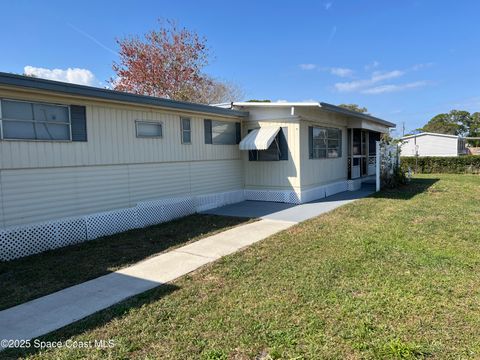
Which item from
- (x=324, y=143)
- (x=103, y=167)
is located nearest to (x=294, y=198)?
(x=324, y=143)

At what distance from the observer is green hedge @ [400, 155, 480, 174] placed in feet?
73.7

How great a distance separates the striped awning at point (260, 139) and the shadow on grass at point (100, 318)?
6735mm

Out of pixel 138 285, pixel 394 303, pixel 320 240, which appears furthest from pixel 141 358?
pixel 320 240

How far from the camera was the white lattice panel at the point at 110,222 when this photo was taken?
7312mm

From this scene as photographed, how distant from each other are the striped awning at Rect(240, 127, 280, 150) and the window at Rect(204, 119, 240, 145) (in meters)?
0.47

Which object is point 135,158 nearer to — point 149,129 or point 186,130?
point 149,129

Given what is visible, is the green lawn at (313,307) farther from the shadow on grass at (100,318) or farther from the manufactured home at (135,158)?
the manufactured home at (135,158)

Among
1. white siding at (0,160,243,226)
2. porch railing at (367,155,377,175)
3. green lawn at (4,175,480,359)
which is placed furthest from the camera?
porch railing at (367,155,377,175)

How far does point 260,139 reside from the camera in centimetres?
1086

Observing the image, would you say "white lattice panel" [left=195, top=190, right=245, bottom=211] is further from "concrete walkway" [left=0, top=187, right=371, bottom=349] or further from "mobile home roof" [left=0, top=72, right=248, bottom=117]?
"mobile home roof" [left=0, top=72, right=248, bottom=117]

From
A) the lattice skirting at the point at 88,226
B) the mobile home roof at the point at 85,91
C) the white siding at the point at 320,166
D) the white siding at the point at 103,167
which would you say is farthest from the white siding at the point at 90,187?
the white siding at the point at 320,166

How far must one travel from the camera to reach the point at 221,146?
36.4 ft

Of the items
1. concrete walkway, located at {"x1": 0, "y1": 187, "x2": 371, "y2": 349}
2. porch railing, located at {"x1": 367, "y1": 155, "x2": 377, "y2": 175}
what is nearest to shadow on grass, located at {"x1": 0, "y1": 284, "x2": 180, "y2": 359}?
concrete walkway, located at {"x1": 0, "y1": 187, "x2": 371, "y2": 349}

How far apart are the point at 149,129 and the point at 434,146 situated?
35.6 m
